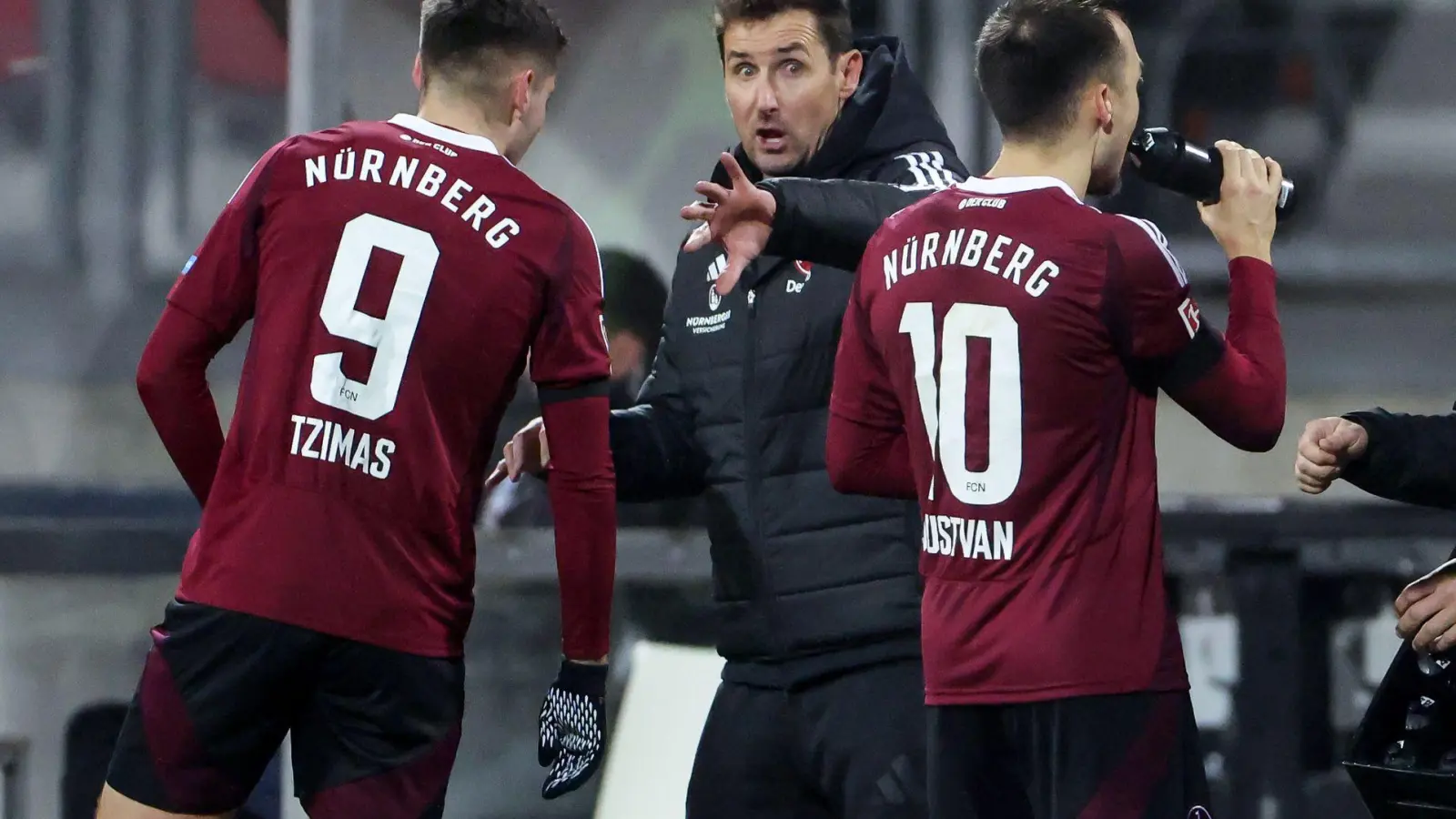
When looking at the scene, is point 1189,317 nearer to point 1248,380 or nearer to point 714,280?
point 1248,380

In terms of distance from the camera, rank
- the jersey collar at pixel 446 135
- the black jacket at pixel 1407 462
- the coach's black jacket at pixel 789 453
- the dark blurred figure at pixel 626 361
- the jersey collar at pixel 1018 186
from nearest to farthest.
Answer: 1. the jersey collar at pixel 1018 186
2. the black jacket at pixel 1407 462
3. the jersey collar at pixel 446 135
4. the coach's black jacket at pixel 789 453
5. the dark blurred figure at pixel 626 361

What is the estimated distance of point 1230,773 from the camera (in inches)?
152

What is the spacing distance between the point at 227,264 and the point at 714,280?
0.81 meters

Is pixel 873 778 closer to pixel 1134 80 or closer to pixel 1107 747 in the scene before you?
pixel 1107 747

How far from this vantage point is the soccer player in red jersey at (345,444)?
2191mm

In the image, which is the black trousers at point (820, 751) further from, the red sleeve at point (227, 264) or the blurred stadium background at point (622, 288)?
the blurred stadium background at point (622, 288)

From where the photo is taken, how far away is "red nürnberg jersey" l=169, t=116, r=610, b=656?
7.23ft

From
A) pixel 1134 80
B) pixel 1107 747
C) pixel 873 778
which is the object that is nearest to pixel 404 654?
pixel 873 778

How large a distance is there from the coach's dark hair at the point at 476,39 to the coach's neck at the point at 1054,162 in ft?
2.28

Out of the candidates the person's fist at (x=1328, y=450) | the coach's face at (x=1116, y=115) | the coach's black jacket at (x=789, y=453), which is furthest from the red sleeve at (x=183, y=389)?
the person's fist at (x=1328, y=450)

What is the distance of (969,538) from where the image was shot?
2.05 metres

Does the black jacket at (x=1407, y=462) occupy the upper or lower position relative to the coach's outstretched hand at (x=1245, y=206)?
lower

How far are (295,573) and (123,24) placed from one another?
2.70 meters

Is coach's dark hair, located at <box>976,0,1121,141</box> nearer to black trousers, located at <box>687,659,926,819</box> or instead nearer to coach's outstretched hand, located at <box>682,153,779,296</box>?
coach's outstretched hand, located at <box>682,153,779,296</box>
